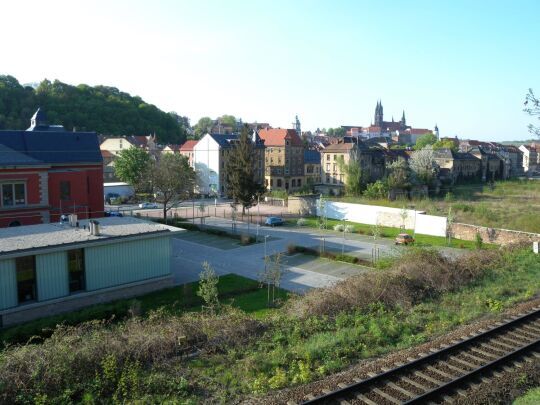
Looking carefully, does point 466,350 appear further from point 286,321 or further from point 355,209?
point 355,209

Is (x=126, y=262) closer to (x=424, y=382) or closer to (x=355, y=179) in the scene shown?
(x=424, y=382)

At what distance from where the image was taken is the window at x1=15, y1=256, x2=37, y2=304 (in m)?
17.4

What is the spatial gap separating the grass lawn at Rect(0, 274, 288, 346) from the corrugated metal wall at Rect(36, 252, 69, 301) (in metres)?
1.29

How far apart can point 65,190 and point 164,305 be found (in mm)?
16873

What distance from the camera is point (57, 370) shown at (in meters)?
9.72

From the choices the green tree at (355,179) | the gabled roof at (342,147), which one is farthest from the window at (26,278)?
the gabled roof at (342,147)

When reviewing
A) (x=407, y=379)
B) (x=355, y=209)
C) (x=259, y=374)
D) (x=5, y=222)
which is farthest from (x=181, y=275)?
(x=355, y=209)

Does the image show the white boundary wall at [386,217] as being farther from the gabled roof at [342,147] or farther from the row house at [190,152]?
the row house at [190,152]

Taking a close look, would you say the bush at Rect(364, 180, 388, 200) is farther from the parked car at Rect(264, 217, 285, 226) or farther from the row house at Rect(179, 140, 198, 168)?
the row house at Rect(179, 140, 198, 168)

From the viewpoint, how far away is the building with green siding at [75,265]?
56.9ft

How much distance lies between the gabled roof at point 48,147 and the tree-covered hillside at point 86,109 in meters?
54.8

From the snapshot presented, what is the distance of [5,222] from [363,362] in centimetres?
2480

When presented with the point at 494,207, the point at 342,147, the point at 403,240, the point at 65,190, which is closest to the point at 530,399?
the point at 403,240

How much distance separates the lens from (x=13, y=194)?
28.2 m
